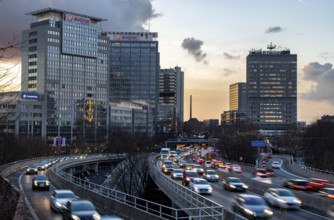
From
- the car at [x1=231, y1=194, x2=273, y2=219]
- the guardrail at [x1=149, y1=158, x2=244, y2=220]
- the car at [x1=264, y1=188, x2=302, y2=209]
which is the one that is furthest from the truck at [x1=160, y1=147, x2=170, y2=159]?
the car at [x1=231, y1=194, x2=273, y2=219]

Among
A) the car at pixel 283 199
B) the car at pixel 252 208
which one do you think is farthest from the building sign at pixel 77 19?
the car at pixel 252 208

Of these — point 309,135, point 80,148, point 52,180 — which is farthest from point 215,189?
point 80,148

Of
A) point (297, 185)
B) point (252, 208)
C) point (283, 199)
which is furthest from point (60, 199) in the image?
point (297, 185)

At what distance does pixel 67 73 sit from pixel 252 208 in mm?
166154

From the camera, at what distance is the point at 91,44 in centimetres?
19225

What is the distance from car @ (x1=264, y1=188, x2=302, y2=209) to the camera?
3075 cm

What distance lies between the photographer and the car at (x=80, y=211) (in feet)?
74.4

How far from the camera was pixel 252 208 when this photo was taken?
2641 cm

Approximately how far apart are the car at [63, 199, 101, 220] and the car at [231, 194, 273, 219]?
339 inches

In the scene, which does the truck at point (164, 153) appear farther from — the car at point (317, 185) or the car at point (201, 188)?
the car at point (201, 188)

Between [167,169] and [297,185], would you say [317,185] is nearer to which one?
[297,185]

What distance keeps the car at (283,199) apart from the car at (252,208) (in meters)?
3.34

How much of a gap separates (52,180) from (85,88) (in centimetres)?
14339

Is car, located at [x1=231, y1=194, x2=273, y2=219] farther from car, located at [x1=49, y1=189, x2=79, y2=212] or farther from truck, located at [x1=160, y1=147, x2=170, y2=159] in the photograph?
truck, located at [x1=160, y1=147, x2=170, y2=159]
